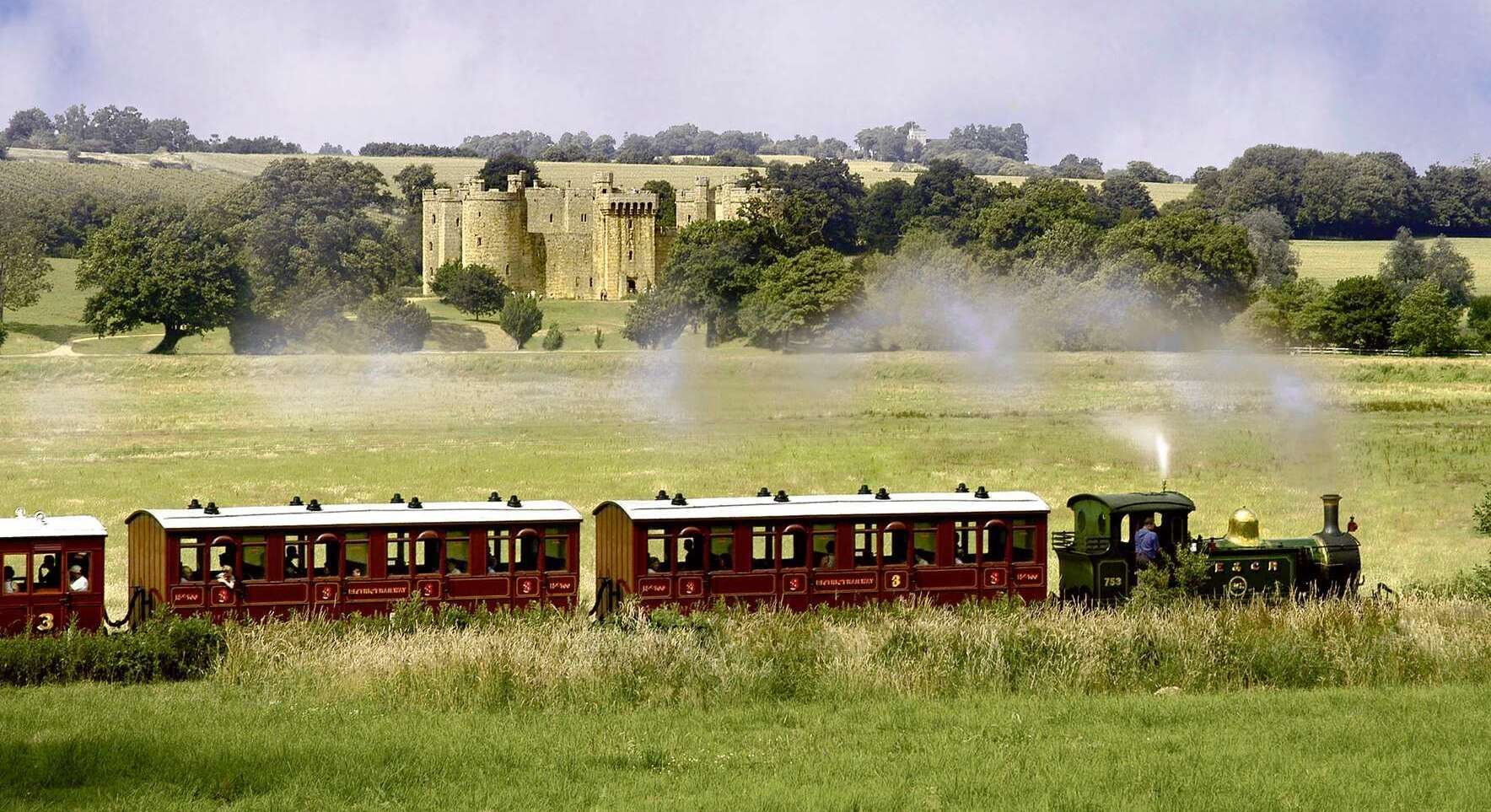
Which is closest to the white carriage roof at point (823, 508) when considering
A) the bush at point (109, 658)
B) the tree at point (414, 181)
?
the bush at point (109, 658)

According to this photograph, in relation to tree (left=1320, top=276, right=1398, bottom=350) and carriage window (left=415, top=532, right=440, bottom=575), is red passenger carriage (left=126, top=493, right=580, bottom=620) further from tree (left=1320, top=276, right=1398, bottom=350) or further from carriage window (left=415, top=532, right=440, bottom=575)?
tree (left=1320, top=276, right=1398, bottom=350)

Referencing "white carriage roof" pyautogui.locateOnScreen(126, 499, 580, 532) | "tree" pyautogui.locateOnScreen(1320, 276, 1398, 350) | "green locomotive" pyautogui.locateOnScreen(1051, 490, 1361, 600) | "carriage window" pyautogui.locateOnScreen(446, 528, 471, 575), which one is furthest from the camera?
"tree" pyautogui.locateOnScreen(1320, 276, 1398, 350)

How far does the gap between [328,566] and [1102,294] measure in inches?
2942

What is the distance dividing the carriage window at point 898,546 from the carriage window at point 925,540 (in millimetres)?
98

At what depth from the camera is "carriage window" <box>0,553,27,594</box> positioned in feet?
72.4

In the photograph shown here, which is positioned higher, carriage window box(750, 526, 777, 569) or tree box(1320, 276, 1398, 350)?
tree box(1320, 276, 1398, 350)

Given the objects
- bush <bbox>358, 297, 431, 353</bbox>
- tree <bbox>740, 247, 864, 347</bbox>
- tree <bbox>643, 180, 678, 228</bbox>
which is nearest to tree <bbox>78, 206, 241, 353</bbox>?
bush <bbox>358, 297, 431, 353</bbox>

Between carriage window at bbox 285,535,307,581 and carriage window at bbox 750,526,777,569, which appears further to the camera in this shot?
carriage window at bbox 750,526,777,569

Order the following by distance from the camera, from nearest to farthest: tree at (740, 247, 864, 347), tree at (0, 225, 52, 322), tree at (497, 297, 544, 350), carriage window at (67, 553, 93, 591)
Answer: carriage window at (67, 553, 93, 591) < tree at (740, 247, 864, 347) < tree at (0, 225, 52, 322) < tree at (497, 297, 544, 350)

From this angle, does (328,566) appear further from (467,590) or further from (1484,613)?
(1484,613)

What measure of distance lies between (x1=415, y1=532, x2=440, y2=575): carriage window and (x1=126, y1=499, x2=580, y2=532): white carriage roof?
9.6 inches

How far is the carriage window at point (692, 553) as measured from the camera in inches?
959

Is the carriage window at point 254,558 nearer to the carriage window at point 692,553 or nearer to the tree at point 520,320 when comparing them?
the carriage window at point 692,553

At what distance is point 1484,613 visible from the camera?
2288cm
